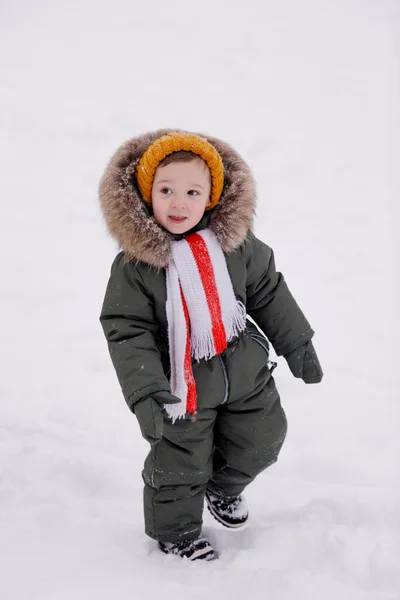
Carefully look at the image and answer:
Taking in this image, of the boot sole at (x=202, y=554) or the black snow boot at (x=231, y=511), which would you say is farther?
the black snow boot at (x=231, y=511)

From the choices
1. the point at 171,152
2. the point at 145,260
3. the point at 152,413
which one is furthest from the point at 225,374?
the point at 171,152

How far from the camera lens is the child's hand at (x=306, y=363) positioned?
195cm

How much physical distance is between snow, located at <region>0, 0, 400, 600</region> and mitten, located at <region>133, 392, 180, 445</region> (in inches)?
16.8

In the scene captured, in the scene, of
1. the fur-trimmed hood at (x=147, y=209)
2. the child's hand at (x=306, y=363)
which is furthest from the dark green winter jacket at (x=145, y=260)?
the child's hand at (x=306, y=363)

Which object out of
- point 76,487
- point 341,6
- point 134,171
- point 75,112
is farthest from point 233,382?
point 341,6

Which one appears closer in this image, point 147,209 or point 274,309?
point 147,209

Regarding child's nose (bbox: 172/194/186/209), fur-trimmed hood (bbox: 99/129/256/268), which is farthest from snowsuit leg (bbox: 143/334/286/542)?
child's nose (bbox: 172/194/186/209)

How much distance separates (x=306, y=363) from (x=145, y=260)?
639 millimetres

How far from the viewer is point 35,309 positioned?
351 centimetres

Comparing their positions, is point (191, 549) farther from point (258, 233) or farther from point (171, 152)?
point (258, 233)

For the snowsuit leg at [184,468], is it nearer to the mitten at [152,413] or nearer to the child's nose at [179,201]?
the mitten at [152,413]

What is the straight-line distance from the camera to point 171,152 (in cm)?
169

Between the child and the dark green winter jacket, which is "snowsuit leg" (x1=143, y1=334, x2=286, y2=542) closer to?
the child

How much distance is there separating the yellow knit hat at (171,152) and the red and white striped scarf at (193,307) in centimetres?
17
